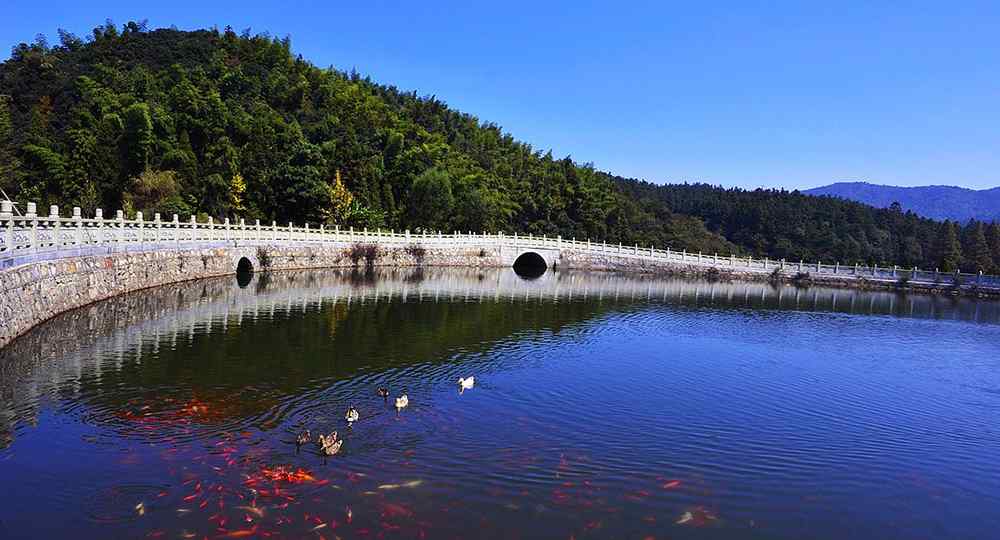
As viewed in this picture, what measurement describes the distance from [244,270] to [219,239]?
4.08 metres

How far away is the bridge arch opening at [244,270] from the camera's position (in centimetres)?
3581

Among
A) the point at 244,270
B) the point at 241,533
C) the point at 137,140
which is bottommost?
the point at 241,533

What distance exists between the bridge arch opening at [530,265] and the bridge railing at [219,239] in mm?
2006

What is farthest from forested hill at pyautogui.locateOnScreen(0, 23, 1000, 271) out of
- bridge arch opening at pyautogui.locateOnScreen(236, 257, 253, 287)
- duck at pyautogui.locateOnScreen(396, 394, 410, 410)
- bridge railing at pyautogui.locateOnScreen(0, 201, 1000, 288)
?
duck at pyautogui.locateOnScreen(396, 394, 410, 410)

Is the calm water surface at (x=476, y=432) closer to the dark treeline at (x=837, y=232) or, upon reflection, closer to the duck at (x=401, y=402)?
the duck at (x=401, y=402)

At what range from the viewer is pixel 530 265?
6225 cm

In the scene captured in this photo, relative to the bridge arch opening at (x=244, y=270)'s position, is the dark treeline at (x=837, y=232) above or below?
above

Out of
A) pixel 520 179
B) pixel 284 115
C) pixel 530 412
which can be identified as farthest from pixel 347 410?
pixel 520 179

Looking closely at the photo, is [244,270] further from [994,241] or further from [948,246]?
[994,241]

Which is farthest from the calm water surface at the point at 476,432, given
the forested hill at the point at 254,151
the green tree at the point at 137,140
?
the green tree at the point at 137,140

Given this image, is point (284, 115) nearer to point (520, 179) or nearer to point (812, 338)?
point (520, 179)

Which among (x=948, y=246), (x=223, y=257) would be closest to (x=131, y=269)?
(x=223, y=257)

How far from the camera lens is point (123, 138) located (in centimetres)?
5575

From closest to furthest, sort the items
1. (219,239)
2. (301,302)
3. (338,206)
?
(301,302)
(219,239)
(338,206)
